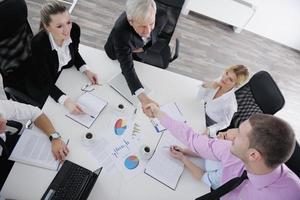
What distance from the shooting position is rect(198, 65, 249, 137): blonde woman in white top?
222 cm

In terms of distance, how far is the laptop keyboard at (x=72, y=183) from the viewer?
4.94ft

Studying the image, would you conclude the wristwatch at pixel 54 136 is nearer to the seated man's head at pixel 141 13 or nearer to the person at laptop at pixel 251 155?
the person at laptop at pixel 251 155

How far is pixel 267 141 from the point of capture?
145 cm

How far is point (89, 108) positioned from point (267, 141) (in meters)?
1.12

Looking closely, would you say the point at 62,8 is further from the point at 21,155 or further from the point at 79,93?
the point at 21,155

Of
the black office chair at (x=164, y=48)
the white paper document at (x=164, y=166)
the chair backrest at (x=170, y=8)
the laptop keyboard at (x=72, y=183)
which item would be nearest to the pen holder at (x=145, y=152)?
the white paper document at (x=164, y=166)

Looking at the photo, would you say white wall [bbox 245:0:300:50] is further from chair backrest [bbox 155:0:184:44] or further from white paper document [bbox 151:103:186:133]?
white paper document [bbox 151:103:186:133]

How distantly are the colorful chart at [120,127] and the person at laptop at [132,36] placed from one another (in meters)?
0.19

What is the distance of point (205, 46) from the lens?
13.7 ft

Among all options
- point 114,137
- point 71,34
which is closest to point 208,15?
point 71,34

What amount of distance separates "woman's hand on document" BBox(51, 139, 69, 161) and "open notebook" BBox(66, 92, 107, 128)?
0.22 m

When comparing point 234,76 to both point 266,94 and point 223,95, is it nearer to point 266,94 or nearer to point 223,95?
point 223,95

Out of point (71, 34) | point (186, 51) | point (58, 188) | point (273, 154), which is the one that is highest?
point (273, 154)

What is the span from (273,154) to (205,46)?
2.93m
